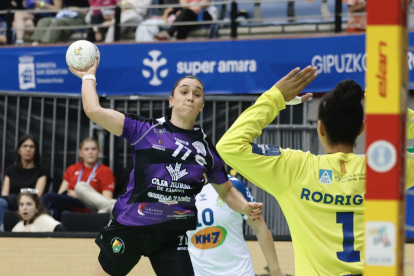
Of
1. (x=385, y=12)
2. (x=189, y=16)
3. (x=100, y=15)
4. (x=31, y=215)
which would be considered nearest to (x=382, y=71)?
(x=385, y=12)

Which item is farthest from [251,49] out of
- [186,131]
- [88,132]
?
[186,131]

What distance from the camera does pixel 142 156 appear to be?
4.18 meters

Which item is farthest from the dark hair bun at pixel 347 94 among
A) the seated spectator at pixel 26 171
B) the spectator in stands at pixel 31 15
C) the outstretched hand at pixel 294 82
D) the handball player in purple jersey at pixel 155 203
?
the spectator in stands at pixel 31 15

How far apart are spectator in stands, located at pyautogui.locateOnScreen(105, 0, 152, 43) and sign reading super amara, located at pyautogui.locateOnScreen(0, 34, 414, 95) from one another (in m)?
0.79

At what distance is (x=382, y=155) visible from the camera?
1.84 meters

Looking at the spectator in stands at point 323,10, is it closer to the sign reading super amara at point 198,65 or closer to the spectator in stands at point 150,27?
the sign reading super amara at point 198,65

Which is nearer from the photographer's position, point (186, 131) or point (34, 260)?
point (186, 131)

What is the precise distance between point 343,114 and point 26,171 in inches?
275

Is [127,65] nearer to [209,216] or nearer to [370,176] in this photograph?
[209,216]

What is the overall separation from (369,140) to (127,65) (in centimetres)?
845

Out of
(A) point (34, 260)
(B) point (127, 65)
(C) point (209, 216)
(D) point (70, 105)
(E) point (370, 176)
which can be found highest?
(B) point (127, 65)

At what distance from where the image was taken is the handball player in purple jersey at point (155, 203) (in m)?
4.10

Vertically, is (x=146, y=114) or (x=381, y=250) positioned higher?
(x=146, y=114)

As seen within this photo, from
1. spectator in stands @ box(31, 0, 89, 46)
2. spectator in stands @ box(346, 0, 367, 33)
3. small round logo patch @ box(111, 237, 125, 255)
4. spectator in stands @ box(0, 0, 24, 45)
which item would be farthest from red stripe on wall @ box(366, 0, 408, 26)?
spectator in stands @ box(0, 0, 24, 45)
